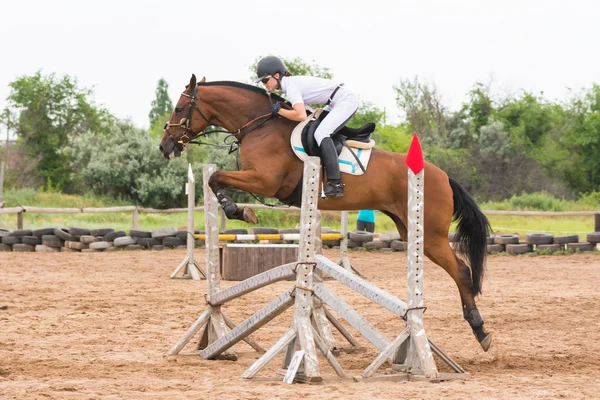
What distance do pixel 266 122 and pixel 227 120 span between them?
336 mm

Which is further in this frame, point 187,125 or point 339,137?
point 187,125

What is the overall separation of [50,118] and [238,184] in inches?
1456

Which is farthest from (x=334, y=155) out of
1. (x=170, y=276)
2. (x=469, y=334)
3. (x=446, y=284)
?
(x=170, y=276)

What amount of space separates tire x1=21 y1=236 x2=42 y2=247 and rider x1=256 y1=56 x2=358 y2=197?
1102 cm

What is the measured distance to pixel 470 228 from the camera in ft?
21.6

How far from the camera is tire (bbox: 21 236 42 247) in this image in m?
16.0

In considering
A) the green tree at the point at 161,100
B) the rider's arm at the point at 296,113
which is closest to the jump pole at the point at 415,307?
the rider's arm at the point at 296,113

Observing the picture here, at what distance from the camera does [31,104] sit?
40469 millimetres

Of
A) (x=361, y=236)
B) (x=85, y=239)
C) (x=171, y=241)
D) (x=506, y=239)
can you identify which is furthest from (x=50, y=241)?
(x=506, y=239)

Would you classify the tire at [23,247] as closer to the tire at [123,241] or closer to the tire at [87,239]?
the tire at [87,239]

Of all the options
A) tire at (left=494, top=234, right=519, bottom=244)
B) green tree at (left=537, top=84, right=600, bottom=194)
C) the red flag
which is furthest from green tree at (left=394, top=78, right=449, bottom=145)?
the red flag

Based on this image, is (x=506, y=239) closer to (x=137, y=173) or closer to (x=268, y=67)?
(x=268, y=67)

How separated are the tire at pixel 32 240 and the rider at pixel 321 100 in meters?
11.0

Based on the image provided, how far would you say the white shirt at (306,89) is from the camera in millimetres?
5984
